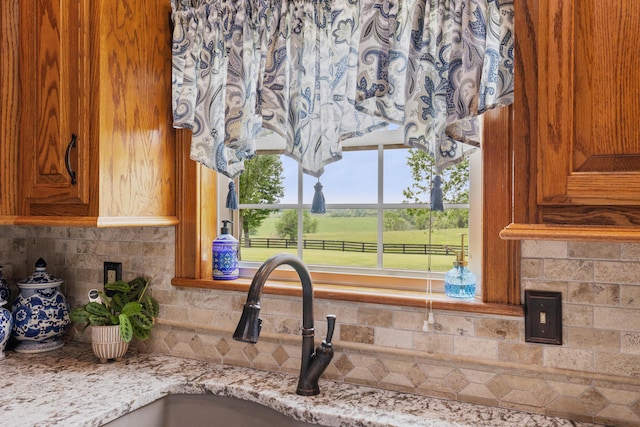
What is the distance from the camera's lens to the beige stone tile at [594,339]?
124 cm

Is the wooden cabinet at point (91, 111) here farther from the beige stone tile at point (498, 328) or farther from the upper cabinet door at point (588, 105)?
the upper cabinet door at point (588, 105)

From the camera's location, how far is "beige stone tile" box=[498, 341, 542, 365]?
130 cm

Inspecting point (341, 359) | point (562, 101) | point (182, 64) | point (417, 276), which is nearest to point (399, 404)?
point (341, 359)

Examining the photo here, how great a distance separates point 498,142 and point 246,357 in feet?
3.46

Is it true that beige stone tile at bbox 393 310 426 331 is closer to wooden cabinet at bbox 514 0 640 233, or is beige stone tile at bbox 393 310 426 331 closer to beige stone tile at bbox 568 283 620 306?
beige stone tile at bbox 568 283 620 306

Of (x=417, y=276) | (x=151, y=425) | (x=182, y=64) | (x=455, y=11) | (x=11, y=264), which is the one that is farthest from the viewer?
(x=11, y=264)

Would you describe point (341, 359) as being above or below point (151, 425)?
above

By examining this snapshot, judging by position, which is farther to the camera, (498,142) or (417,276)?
(417,276)

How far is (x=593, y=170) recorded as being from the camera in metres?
0.95

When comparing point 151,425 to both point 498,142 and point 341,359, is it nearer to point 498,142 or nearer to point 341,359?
point 341,359

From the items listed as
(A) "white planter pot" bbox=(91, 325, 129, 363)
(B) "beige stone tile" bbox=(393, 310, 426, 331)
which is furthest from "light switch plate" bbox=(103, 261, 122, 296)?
(B) "beige stone tile" bbox=(393, 310, 426, 331)

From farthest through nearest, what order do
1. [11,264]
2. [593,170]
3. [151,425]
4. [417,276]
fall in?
1. [11,264]
2. [417,276]
3. [151,425]
4. [593,170]

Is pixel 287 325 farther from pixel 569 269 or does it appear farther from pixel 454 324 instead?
pixel 569 269

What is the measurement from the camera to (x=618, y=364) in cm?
123
